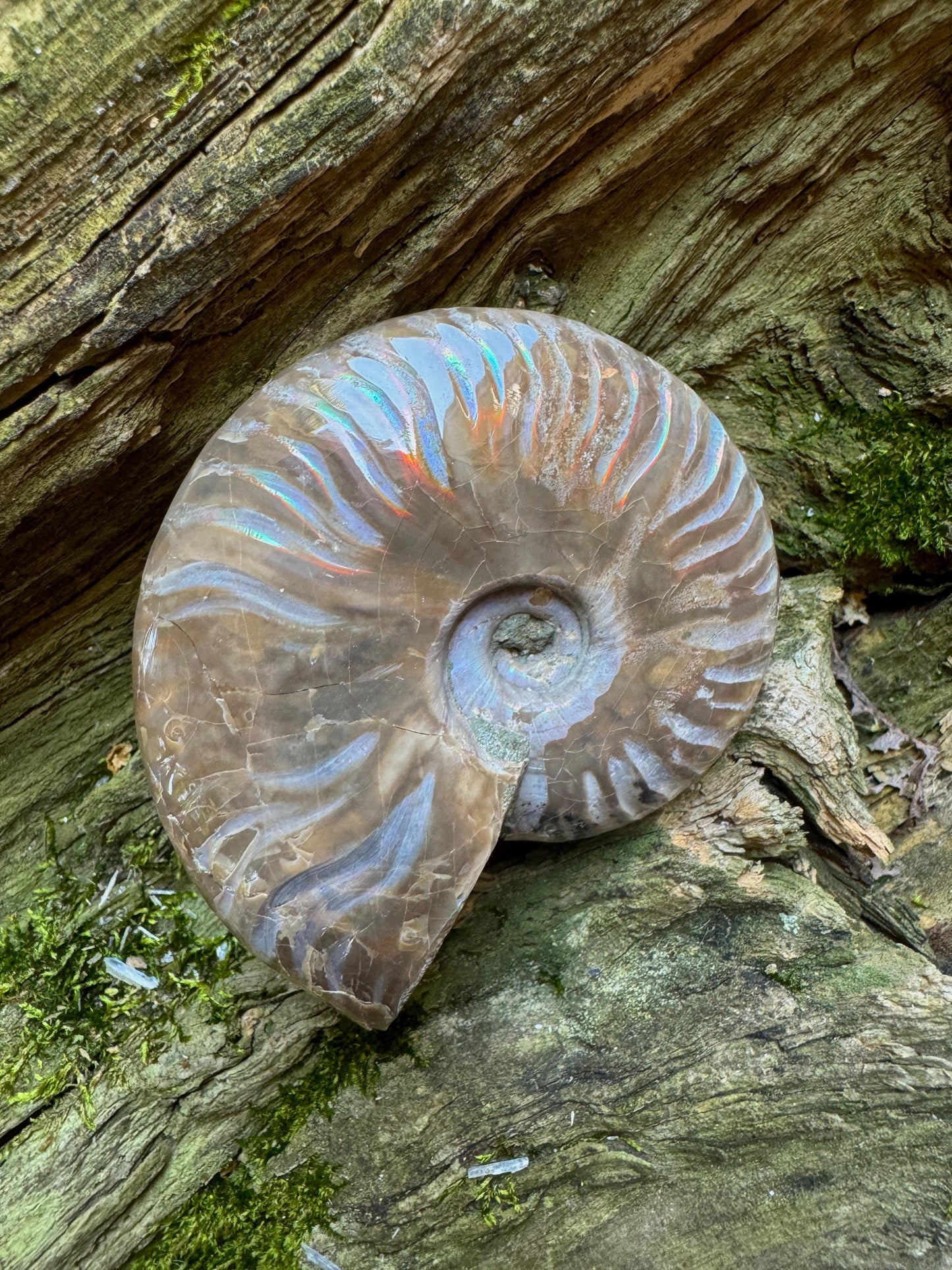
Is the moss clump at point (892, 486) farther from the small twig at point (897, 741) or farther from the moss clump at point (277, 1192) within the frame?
the moss clump at point (277, 1192)

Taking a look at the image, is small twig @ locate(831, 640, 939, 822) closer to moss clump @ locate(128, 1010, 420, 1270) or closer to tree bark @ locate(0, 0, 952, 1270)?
tree bark @ locate(0, 0, 952, 1270)

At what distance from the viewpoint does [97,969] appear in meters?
1.87

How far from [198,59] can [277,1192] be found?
2.17 metres

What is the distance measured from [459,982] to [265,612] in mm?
983

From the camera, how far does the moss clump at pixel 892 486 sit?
81.6 inches

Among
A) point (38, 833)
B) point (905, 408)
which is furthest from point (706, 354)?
point (38, 833)

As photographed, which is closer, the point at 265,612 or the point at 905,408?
the point at 265,612

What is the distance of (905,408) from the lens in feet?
6.88

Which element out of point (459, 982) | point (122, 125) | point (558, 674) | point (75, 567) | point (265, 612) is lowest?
point (459, 982)

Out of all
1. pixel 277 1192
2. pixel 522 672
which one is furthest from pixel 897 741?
pixel 277 1192

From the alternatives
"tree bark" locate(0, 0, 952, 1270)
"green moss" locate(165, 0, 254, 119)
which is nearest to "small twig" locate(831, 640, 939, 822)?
"tree bark" locate(0, 0, 952, 1270)

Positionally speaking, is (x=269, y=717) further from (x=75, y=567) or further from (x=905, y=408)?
(x=905, y=408)

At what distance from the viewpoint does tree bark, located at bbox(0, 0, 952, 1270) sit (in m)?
1.43

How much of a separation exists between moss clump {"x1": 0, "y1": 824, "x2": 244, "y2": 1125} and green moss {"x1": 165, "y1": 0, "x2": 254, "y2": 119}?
161 centimetres
